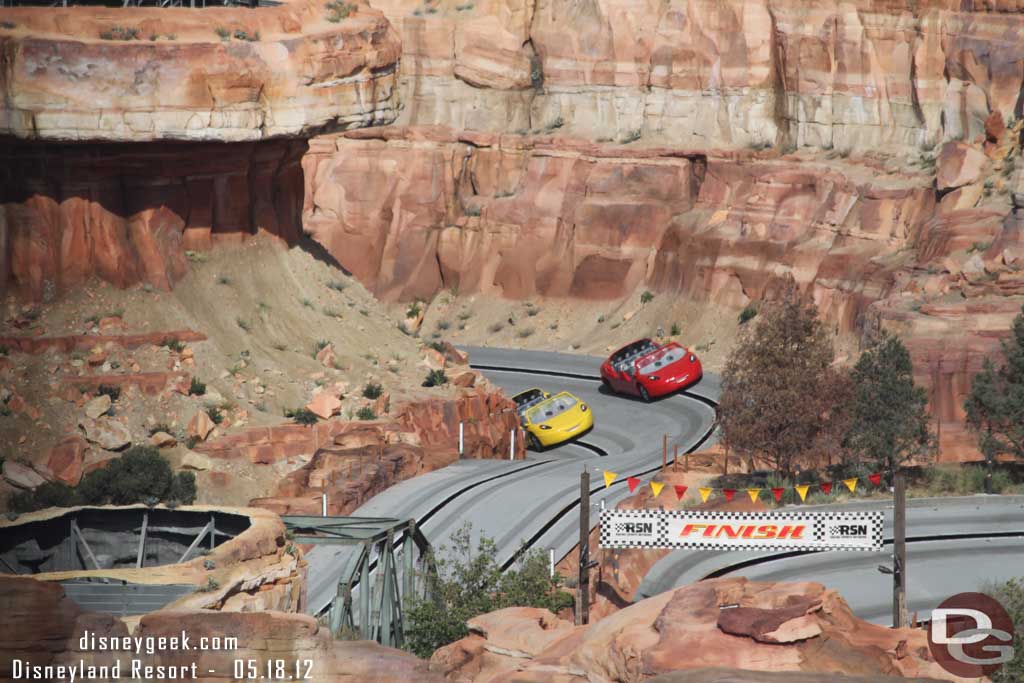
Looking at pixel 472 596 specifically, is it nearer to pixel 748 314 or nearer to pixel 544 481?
pixel 544 481

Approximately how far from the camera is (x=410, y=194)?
88.4m

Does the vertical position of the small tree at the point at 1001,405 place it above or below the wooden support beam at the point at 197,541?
below

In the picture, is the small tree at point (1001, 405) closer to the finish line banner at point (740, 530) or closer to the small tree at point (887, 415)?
the small tree at point (887, 415)

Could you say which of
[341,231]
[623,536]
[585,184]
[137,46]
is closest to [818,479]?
[623,536]

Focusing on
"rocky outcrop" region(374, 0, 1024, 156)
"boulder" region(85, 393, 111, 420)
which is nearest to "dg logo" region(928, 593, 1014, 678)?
"boulder" region(85, 393, 111, 420)

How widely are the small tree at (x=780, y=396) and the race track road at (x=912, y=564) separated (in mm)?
3910

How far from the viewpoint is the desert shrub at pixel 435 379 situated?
2411 inches

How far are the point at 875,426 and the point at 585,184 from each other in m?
37.1

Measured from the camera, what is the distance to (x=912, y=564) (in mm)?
42000

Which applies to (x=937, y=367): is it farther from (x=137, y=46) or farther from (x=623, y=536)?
(x=137, y=46)

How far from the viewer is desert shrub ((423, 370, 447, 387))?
6125cm

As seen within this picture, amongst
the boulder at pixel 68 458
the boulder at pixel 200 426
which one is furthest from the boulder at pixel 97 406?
the boulder at pixel 200 426

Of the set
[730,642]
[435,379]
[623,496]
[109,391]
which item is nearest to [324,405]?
[435,379]

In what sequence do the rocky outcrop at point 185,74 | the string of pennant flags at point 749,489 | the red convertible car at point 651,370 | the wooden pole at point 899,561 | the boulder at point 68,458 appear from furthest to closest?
1. the red convertible car at point 651,370
2. the rocky outcrop at point 185,74
3. the boulder at point 68,458
4. the string of pennant flags at point 749,489
5. the wooden pole at point 899,561
